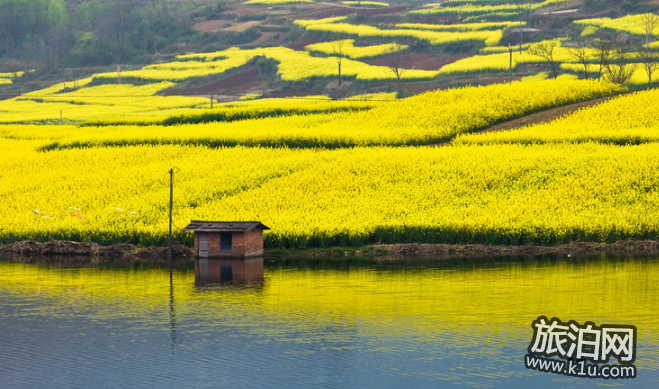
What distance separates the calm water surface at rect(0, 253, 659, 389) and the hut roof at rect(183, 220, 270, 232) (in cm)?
200

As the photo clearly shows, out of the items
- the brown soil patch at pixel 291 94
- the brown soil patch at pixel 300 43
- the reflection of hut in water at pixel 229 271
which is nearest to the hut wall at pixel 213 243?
the reflection of hut in water at pixel 229 271

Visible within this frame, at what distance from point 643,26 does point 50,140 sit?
8108cm

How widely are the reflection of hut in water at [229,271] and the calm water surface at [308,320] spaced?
0.10 m

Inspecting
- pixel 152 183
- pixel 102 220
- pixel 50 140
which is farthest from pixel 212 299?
pixel 50 140

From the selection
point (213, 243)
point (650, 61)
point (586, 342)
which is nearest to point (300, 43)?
point (650, 61)

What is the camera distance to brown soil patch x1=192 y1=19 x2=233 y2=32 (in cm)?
16925

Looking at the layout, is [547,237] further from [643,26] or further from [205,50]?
[205,50]

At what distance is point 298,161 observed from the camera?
61031 millimetres

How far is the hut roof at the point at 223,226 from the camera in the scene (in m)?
46.2

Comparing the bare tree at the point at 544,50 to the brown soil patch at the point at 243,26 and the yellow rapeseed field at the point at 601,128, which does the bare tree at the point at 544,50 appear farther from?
the brown soil patch at the point at 243,26

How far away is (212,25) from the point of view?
173 meters

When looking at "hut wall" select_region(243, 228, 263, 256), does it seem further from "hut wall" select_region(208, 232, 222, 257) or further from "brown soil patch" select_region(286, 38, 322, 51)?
"brown soil patch" select_region(286, 38, 322, 51)

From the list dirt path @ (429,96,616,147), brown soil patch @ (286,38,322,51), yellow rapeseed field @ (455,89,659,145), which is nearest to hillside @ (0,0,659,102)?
brown soil patch @ (286,38,322,51)

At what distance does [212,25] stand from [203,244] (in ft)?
427
